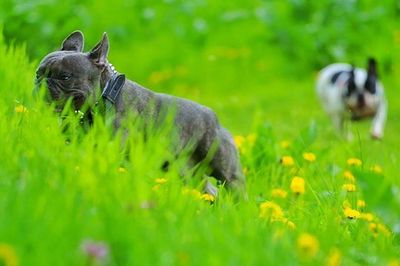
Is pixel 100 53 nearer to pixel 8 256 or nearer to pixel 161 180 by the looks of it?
pixel 161 180

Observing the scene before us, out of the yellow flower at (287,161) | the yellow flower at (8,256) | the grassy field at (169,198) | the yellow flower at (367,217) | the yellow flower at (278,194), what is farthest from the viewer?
the yellow flower at (287,161)

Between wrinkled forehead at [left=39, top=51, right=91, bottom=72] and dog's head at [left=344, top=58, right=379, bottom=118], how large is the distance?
254 inches

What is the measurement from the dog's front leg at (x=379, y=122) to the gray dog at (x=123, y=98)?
5356 mm

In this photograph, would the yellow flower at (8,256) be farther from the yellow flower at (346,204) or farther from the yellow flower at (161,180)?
the yellow flower at (346,204)

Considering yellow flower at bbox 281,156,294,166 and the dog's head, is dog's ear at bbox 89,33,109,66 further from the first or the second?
the dog's head

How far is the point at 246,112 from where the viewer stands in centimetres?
1135

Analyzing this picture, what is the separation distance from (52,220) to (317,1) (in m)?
12.1

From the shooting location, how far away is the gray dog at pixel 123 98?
452 cm

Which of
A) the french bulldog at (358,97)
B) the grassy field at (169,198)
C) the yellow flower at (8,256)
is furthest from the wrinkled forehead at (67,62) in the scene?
the french bulldog at (358,97)

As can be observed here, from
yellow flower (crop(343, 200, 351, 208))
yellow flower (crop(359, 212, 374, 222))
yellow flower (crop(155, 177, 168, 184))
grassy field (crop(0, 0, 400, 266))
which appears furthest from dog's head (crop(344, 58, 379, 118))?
yellow flower (crop(155, 177, 168, 184))

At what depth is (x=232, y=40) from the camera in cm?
1411

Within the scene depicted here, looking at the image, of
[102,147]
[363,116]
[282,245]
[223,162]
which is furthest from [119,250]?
[363,116]

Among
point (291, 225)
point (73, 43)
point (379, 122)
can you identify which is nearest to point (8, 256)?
point (291, 225)

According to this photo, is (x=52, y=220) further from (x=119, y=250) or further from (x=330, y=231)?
(x=330, y=231)
